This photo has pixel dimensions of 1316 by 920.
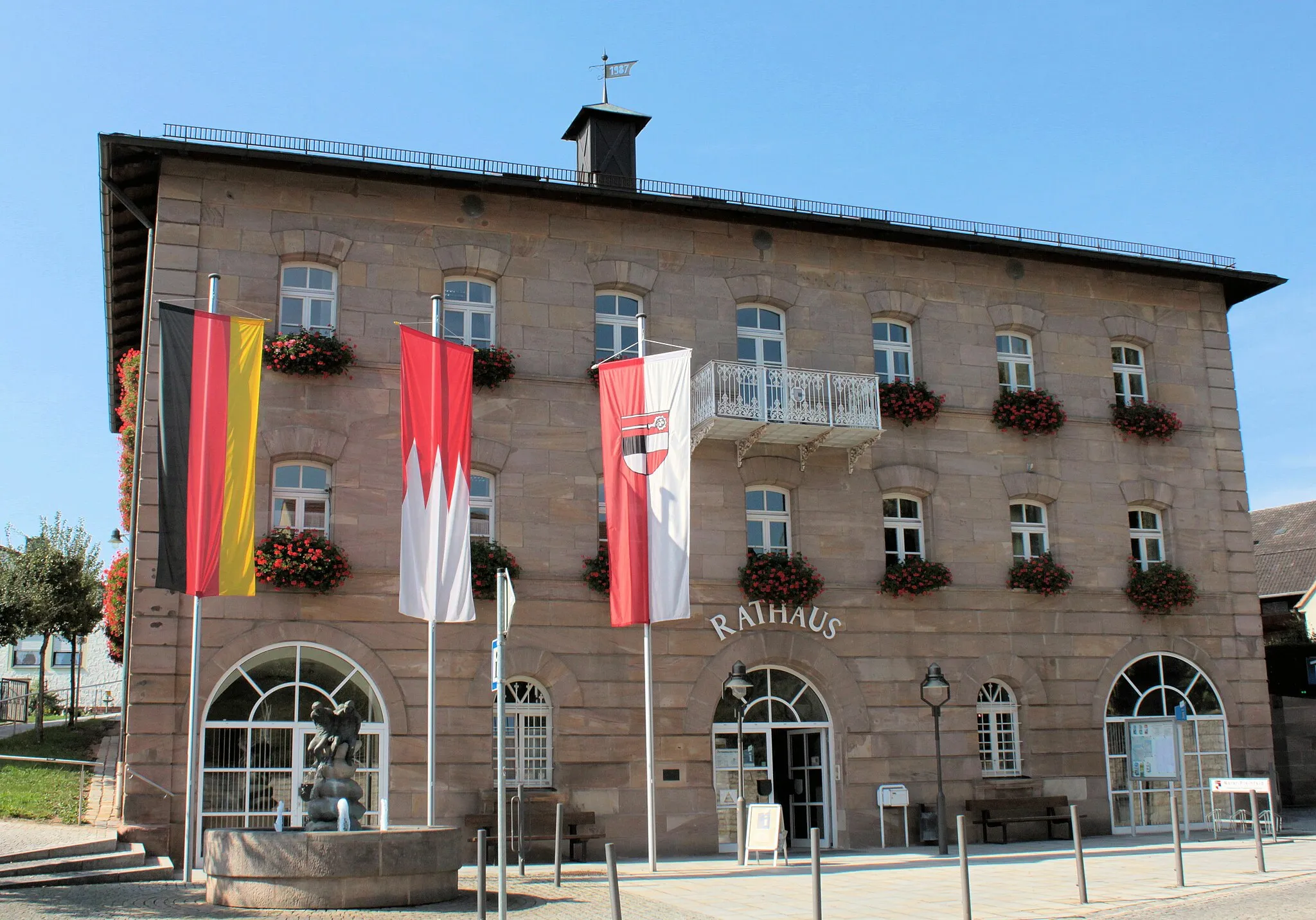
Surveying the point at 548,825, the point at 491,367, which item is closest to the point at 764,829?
the point at 548,825

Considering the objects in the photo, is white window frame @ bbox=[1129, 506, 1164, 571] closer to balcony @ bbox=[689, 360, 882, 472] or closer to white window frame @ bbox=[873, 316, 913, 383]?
white window frame @ bbox=[873, 316, 913, 383]

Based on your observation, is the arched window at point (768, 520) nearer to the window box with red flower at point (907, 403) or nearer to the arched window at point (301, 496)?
the window box with red flower at point (907, 403)

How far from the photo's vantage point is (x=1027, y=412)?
79.0 feet

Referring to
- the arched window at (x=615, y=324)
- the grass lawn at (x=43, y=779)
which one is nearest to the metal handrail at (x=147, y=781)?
the grass lawn at (x=43, y=779)

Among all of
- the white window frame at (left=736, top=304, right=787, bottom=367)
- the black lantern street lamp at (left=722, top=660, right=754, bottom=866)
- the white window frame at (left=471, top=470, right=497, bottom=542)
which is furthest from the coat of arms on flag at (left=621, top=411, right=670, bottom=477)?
the white window frame at (left=736, top=304, right=787, bottom=367)

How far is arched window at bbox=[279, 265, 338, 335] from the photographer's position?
812 inches

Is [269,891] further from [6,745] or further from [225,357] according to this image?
[6,745]

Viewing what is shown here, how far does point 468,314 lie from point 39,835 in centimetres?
993

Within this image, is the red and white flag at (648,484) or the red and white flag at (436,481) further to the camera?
the red and white flag at (648,484)

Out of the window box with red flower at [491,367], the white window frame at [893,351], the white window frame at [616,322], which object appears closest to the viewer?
the window box with red flower at [491,367]

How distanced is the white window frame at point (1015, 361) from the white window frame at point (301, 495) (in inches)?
492

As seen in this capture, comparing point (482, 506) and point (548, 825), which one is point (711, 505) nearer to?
point (482, 506)

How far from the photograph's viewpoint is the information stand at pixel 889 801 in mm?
21547

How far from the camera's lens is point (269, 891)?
13062mm
